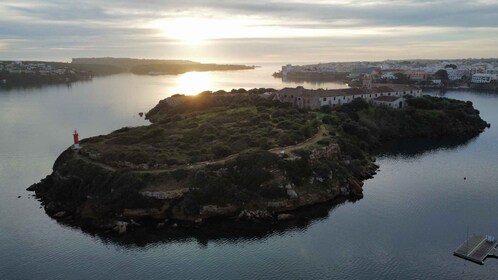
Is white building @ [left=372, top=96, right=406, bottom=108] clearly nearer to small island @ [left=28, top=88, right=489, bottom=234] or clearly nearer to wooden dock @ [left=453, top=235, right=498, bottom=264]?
small island @ [left=28, top=88, right=489, bottom=234]

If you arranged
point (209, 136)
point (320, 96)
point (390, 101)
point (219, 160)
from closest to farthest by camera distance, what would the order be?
point (219, 160) → point (209, 136) → point (320, 96) → point (390, 101)

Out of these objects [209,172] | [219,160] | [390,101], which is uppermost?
[390,101]

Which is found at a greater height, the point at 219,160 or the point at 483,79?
the point at 483,79

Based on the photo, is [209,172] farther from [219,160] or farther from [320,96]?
[320,96]

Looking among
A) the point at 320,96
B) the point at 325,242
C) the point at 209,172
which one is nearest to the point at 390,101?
the point at 320,96

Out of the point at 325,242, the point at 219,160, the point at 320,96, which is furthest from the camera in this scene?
the point at 320,96

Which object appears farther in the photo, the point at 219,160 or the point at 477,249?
the point at 219,160

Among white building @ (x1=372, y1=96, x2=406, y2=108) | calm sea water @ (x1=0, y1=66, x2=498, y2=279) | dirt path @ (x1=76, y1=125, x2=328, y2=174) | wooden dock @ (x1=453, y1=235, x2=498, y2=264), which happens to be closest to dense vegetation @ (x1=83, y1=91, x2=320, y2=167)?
dirt path @ (x1=76, y1=125, x2=328, y2=174)
